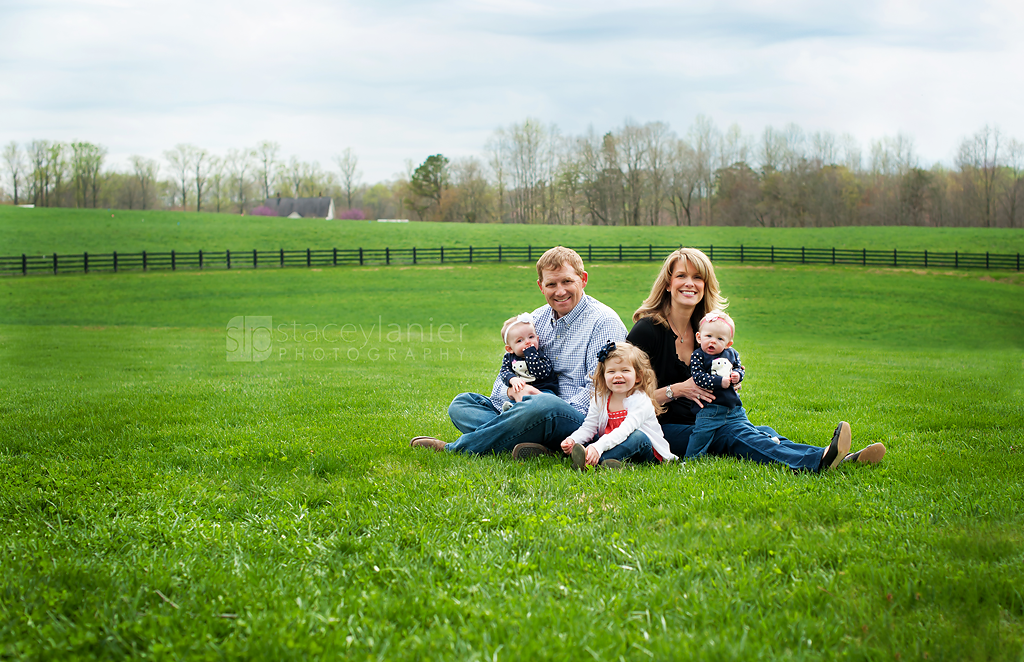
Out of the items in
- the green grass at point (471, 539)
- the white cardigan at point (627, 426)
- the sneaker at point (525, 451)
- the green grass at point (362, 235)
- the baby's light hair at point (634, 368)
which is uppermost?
the green grass at point (362, 235)

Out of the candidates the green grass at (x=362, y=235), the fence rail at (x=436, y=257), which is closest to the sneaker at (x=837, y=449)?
the fence rail at (x=436, y=257)

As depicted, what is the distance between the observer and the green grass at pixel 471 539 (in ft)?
8.50

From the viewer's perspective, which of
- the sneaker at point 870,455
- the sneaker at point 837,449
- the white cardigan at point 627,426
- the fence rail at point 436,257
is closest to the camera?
the sneaker at point 837,449

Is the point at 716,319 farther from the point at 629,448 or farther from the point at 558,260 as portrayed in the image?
the point at 558,260

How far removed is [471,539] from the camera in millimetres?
3527

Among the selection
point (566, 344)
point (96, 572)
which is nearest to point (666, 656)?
point (96, 572)

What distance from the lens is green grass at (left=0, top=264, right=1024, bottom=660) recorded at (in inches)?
102

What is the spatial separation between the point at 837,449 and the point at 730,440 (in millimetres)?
768

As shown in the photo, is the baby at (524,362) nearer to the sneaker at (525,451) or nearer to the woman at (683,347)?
the sneaker at (525,451)

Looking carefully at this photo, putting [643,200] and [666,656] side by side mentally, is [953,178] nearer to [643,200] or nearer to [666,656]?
[643,200]

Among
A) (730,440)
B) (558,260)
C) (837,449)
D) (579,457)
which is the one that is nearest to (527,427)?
(579,457)

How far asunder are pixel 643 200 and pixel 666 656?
191 feet

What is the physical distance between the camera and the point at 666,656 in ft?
8.00

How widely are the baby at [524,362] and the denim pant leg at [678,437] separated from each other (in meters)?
0.94
